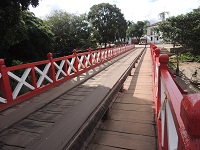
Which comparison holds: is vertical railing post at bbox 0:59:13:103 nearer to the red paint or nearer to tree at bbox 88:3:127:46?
the red paint

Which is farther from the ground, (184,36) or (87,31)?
(87,31)

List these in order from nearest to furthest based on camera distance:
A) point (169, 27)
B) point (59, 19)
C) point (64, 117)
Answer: point (64, 117) < point (169, 27) < point (59, 19)

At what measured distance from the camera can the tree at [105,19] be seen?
103ft

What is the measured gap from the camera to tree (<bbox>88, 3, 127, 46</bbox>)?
103 feet

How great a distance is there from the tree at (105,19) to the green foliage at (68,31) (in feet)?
31.5

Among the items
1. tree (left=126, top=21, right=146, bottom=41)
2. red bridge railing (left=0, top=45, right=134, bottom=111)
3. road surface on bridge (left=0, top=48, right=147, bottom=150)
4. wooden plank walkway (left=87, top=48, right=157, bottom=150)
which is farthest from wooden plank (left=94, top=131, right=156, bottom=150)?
tree (left=126, top=21, right=146, bottom=41)

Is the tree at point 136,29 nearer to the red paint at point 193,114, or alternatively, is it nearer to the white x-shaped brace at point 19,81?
the white x-shaped brace at point 19,81

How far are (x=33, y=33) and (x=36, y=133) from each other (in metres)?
10.2

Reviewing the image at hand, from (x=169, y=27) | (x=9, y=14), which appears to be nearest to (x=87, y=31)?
(x=169, y=27)

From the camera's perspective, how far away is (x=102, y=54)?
1027 cm

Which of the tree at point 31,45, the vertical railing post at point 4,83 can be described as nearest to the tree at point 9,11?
the vertical railing post at point 4,83

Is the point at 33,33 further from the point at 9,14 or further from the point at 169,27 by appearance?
the point at 169,27

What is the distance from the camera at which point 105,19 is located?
32.0 metres

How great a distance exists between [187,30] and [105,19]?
62.4 feet
